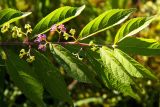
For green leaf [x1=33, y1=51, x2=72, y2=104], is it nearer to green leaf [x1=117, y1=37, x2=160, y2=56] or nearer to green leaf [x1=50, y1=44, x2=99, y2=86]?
green leaf [x1=50, y1=44, x2=99, y2=86]

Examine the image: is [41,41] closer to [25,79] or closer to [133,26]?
[25,79]

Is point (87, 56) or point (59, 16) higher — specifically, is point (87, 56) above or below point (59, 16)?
below

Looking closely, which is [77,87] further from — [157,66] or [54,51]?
[54,51]

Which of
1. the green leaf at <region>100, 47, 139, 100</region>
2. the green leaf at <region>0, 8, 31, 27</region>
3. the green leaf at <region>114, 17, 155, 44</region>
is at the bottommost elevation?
the green leaf at <region>100, 47, 139, 100</region>

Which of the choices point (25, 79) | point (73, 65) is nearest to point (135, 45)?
point (73, 65)

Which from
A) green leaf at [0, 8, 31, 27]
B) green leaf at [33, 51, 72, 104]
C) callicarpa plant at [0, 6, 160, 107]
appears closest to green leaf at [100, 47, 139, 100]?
callicarpa plant at [0, 6, 160, 107]

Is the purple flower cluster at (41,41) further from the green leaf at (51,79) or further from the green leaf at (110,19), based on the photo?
the green leaf at (110,19)
